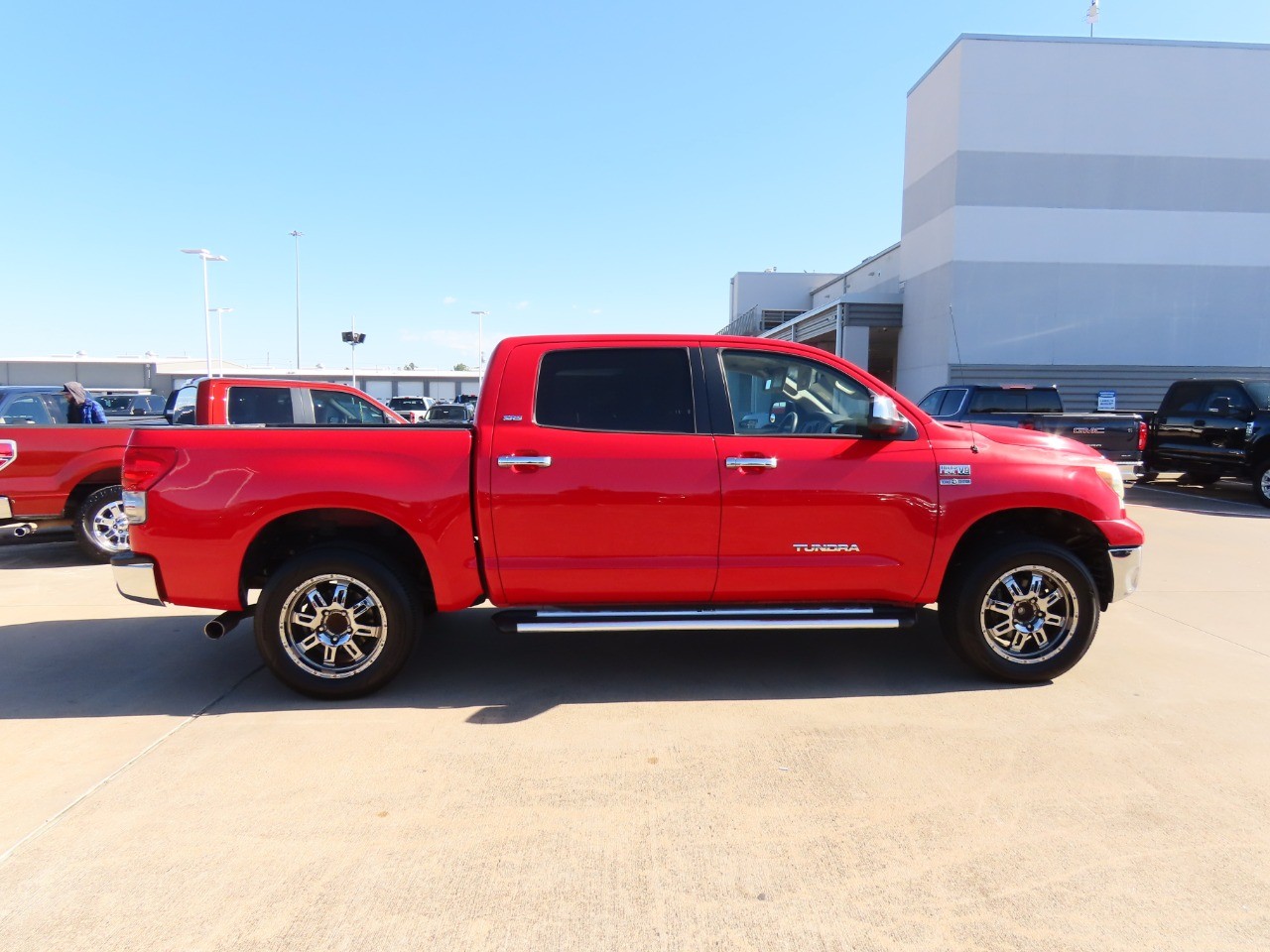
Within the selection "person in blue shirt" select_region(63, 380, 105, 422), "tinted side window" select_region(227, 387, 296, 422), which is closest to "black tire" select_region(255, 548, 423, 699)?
"tinted side window" select_region(227, 387, 296, 422)

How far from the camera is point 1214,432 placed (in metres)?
11.6

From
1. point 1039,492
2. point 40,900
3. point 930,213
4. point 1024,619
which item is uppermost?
point 930,213

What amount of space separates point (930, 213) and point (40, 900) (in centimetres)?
2387

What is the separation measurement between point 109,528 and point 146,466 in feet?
14.5

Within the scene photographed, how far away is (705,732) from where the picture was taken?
369 centimetres

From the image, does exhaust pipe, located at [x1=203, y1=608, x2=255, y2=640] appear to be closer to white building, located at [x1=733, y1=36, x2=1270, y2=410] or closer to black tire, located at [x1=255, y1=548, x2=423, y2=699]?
black tire, located at [x1=255, y1=548, x2=423, y2=699]

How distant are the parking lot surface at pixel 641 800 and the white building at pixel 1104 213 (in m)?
17.7

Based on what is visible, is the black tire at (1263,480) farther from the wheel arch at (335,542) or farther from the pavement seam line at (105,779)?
the pavement seam line at (105,779)

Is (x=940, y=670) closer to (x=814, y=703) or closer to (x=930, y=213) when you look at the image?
(x=814, y=703)

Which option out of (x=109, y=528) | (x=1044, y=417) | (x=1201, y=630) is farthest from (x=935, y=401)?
(x=109, y=528)

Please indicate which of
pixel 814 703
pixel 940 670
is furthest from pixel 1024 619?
pixel 814 703

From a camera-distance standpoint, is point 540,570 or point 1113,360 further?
point 1113,360

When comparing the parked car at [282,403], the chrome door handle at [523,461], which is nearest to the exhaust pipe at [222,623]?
the chrome door handle at [523,461]

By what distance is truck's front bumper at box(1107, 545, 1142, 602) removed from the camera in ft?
13.9
